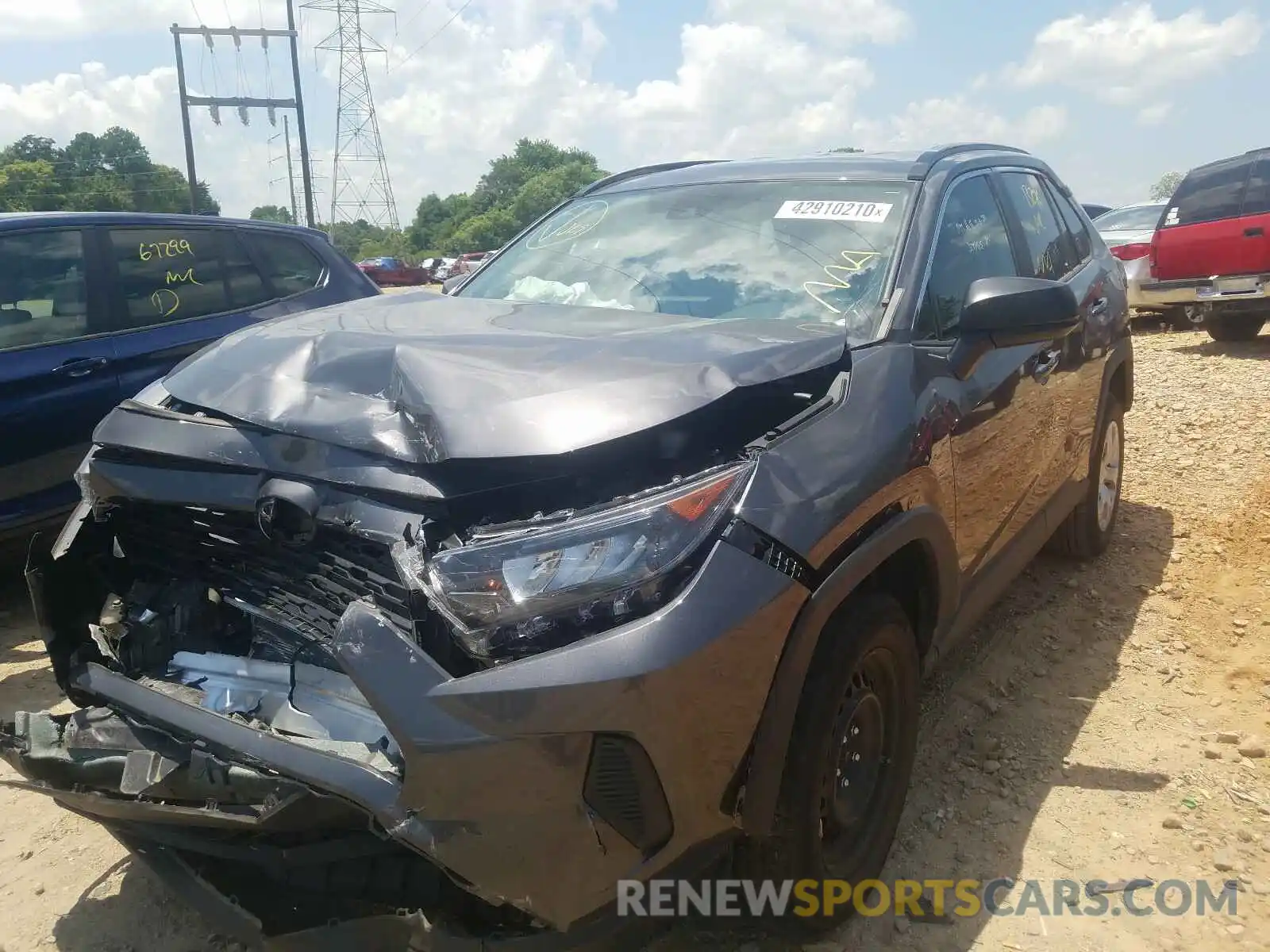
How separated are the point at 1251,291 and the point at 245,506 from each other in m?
9.49

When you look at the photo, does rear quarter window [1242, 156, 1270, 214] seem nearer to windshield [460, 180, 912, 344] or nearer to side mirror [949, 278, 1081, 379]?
windshield [460, 180, 912, 344]

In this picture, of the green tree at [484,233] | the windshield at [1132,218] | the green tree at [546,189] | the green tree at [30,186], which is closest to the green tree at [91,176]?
the green tree at [30,186]

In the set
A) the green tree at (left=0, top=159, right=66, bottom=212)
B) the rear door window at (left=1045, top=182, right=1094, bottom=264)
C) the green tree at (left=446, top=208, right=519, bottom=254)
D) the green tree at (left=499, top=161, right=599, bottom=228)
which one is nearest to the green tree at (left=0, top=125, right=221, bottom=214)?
the green tree at (left=0, top=159, right=66, bottom=212)

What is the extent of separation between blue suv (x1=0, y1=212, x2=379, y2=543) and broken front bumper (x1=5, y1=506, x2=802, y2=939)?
3105mm

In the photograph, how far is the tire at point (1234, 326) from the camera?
927cm

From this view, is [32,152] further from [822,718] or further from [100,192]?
[822,718]

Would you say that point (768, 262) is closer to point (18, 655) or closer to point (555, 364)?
point (555, 364)

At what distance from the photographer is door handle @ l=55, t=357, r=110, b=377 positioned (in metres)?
4.32

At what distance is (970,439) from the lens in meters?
2.67

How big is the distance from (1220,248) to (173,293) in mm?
8992

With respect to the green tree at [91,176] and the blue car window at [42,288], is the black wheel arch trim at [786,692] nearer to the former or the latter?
the blue car window at [42,288]

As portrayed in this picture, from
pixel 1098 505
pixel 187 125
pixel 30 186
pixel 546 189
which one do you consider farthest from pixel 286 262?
pixel 546 189

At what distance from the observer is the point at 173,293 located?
4918 millimetres

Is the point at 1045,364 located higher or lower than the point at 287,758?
higher
